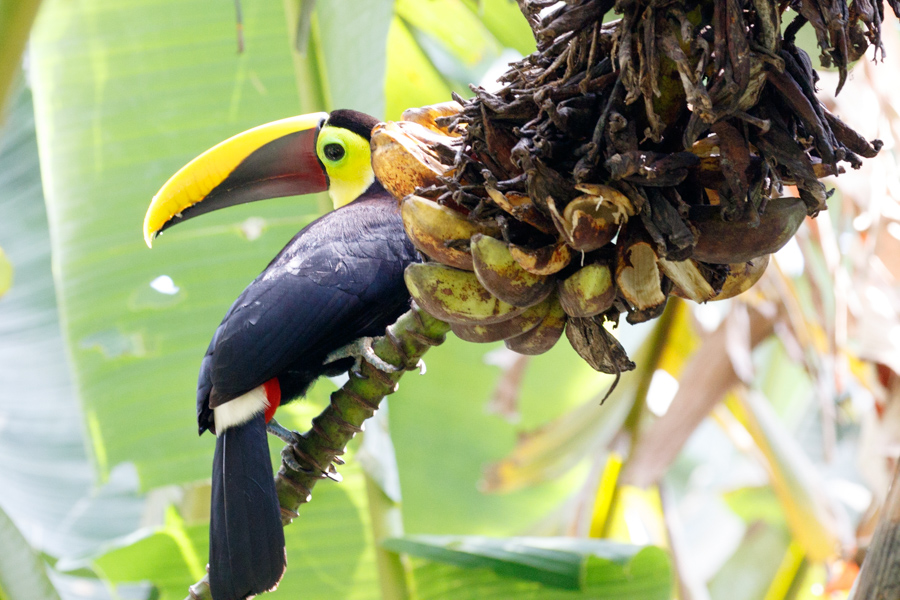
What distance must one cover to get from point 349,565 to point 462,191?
119 cm

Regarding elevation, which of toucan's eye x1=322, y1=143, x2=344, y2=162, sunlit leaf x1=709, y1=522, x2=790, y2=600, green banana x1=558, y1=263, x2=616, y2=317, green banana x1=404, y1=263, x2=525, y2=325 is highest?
green banana x1=558, y1=263, x2=616, y2=317

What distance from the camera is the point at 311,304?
4.21 feet

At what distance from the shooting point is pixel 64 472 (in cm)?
225

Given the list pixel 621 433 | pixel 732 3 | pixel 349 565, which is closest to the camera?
pixel 732 3

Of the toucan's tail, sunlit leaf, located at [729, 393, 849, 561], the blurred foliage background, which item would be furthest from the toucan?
sunlit leaf, located at [729, 393, 849, 561]

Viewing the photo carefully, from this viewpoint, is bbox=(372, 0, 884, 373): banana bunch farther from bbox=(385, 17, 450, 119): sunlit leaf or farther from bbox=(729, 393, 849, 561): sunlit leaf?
bbox=(385, 17, 450, 119): sunlit leaf

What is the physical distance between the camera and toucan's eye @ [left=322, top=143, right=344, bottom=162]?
1603mm

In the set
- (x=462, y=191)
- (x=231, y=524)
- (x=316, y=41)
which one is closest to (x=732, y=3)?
(x=462, y=191)

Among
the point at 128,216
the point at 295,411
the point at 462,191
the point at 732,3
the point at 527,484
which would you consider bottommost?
the point at 527,484

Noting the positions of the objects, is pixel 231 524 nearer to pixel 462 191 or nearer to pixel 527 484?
pixel 462 191

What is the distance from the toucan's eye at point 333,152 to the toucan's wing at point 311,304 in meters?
0.23

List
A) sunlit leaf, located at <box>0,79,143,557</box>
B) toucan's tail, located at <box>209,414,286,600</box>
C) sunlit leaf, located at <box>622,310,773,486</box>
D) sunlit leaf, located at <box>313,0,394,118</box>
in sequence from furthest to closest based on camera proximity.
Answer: sunlit leaf, located at <box>0,79,143,557</box>
sunlit leaf, located at <box>622,310,773,486</box>
sunlit leaf, located at <box>313,0,394,118</box>
toucan's tail, located at <box>209,414,286,600</box>

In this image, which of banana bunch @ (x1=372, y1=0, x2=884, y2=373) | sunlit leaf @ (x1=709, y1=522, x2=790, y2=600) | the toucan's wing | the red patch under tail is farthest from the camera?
sunlit leaf @ (x1=709, y1=522, x2=790, y2=600)

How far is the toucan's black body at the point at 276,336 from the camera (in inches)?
43.3
